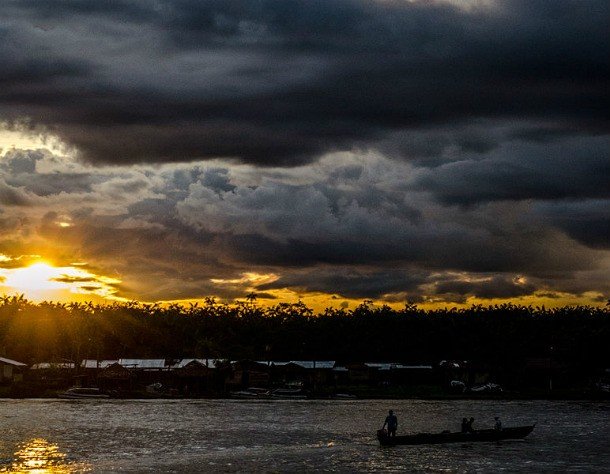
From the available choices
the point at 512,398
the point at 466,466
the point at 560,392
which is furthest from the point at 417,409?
the point at 466,466

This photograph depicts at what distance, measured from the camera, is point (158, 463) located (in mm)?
63219

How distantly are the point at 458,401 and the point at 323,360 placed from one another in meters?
55.5

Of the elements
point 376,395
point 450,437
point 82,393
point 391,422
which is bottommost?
point 450,437

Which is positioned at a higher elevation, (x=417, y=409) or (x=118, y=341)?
(x=118, y=341)

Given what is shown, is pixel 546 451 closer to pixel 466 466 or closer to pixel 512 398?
pixel 466 466

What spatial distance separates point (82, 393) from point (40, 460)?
85.9 meters

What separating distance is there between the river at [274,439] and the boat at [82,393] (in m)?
16.8

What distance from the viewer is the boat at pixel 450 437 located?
70062 millimetres

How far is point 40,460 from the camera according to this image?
64312 mm

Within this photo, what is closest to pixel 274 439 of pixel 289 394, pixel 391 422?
pixel 391 422

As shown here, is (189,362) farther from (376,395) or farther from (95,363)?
(376,395)

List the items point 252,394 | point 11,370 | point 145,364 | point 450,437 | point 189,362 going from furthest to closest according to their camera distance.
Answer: point 145,364 < point 189,362 < point 11,370 < point 252,394 < point 450,437

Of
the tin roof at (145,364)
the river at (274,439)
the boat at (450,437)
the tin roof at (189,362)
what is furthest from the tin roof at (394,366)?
the boat at (450,437)

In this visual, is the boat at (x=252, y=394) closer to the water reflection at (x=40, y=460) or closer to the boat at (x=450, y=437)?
the water reflection at (x=40, y=460)
